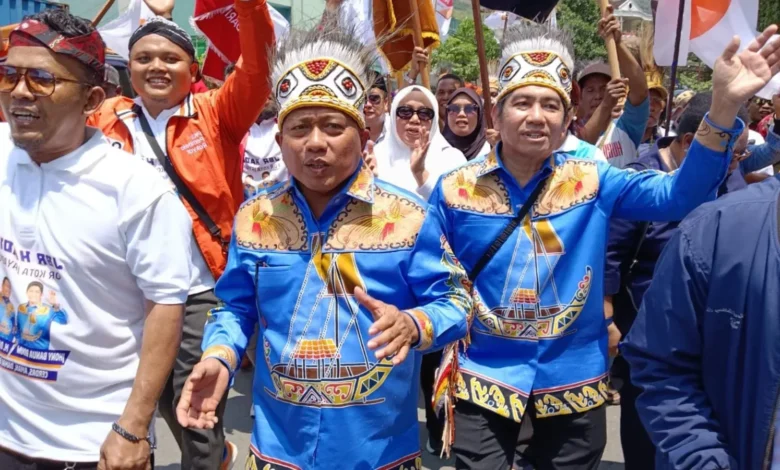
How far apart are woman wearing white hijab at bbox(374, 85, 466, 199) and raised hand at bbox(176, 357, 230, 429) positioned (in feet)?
8.61

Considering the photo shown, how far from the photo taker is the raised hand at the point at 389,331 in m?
2.04

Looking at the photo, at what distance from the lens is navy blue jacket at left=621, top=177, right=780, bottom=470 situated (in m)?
1.81

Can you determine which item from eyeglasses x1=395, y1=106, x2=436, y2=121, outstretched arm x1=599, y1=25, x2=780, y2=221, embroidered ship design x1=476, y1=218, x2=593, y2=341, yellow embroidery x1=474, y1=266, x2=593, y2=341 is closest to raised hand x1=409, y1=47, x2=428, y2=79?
eyeglasses x1=395, y1=106, x2=436, y2=121

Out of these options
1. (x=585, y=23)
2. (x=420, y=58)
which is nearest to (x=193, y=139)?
(x=420, y=58)

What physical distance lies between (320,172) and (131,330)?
77 cm

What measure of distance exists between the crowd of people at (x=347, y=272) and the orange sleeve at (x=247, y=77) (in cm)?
1

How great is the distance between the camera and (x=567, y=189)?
3148 millimetres

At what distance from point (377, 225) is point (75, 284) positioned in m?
Result: 0.91

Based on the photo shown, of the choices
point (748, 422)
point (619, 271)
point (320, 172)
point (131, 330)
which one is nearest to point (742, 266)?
point (748, 422)

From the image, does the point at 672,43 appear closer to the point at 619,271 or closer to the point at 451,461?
the point at 619,271

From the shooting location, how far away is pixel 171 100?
12.2 ft

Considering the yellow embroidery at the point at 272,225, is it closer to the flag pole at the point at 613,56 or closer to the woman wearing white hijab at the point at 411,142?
the woman wearing white hijab at the point at 411,142

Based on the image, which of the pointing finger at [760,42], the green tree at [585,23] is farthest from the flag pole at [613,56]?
the green tree at [585,23]

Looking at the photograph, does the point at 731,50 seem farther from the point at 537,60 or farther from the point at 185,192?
the point at 185,192
